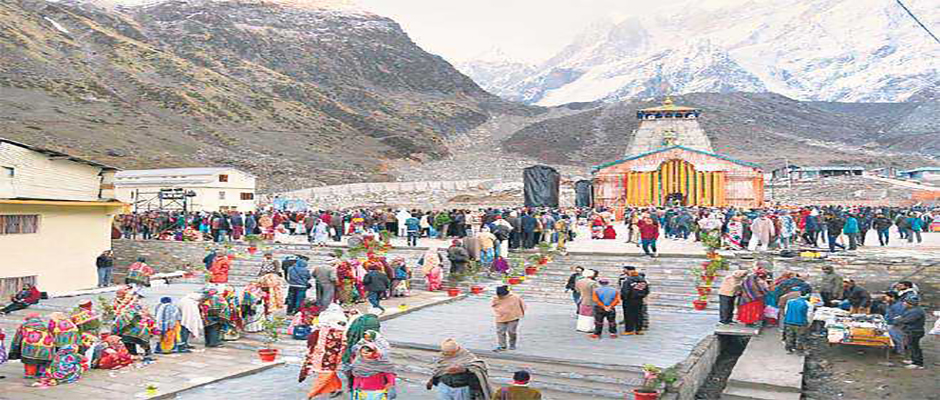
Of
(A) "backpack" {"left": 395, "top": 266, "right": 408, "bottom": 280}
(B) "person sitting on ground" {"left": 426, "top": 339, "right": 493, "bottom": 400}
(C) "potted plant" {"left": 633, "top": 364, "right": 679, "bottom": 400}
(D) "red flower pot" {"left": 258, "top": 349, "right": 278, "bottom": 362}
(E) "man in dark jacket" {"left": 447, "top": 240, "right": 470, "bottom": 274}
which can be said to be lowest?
(D) "red flower pot" {"left": 258, "top": 349, "right": 278, "bottom": 362}

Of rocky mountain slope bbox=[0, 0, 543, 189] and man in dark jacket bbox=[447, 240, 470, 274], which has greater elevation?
rocky mountain slope bbox=[0, 0, 543, 189]

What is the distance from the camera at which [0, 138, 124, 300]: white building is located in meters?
18.3

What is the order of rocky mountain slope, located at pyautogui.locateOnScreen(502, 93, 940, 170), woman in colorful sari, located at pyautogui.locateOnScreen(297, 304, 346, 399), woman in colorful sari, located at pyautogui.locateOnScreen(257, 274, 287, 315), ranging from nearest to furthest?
woman in colorful sari, located at pyautogui.locateOnScreen(297, 304, 346, 399) → woman in colorful sari, located at pyautogui.locateOnScreen(257, 274, 287, 315) → rocky mountain slope, located at pyautogui.locateOnScreen(502, 93, 940, 170)

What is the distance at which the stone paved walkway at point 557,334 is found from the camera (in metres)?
10.2

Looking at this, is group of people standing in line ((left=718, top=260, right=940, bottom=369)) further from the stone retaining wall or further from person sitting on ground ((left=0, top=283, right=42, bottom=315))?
person sitting on ground ((left=0, top=283, right=42, bottom=315))

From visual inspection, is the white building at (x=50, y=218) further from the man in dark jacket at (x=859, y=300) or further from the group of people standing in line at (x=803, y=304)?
the man in dark jacket at (x=859, y=300)

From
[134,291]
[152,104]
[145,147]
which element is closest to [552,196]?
[134,291]

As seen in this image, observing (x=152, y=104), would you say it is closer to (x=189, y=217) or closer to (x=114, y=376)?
(x=189, y=217)

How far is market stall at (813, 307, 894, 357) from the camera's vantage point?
35.0 ft

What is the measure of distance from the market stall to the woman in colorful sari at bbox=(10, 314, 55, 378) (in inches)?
432

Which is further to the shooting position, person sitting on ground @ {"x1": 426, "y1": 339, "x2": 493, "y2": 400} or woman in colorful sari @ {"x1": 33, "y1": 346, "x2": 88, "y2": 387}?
woman in colorful sari @ {"x1": 33, "y1": 346, "x2": 88, "y2": 387}

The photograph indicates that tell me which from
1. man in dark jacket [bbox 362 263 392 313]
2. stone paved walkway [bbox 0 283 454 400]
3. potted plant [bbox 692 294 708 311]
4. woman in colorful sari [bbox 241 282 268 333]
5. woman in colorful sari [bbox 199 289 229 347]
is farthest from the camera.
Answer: potted plant [bbox 692 294 708 311]

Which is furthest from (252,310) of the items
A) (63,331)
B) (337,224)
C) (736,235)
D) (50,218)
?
(736,235)

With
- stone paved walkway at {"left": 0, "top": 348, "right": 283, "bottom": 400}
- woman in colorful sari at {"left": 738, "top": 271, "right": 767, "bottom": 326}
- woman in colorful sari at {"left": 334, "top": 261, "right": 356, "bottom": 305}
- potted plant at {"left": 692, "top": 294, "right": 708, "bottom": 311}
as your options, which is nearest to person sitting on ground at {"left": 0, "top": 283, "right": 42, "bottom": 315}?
stone paved walkway at {"left": 0, "top": 348, "right": 283, "bottom": 400}
